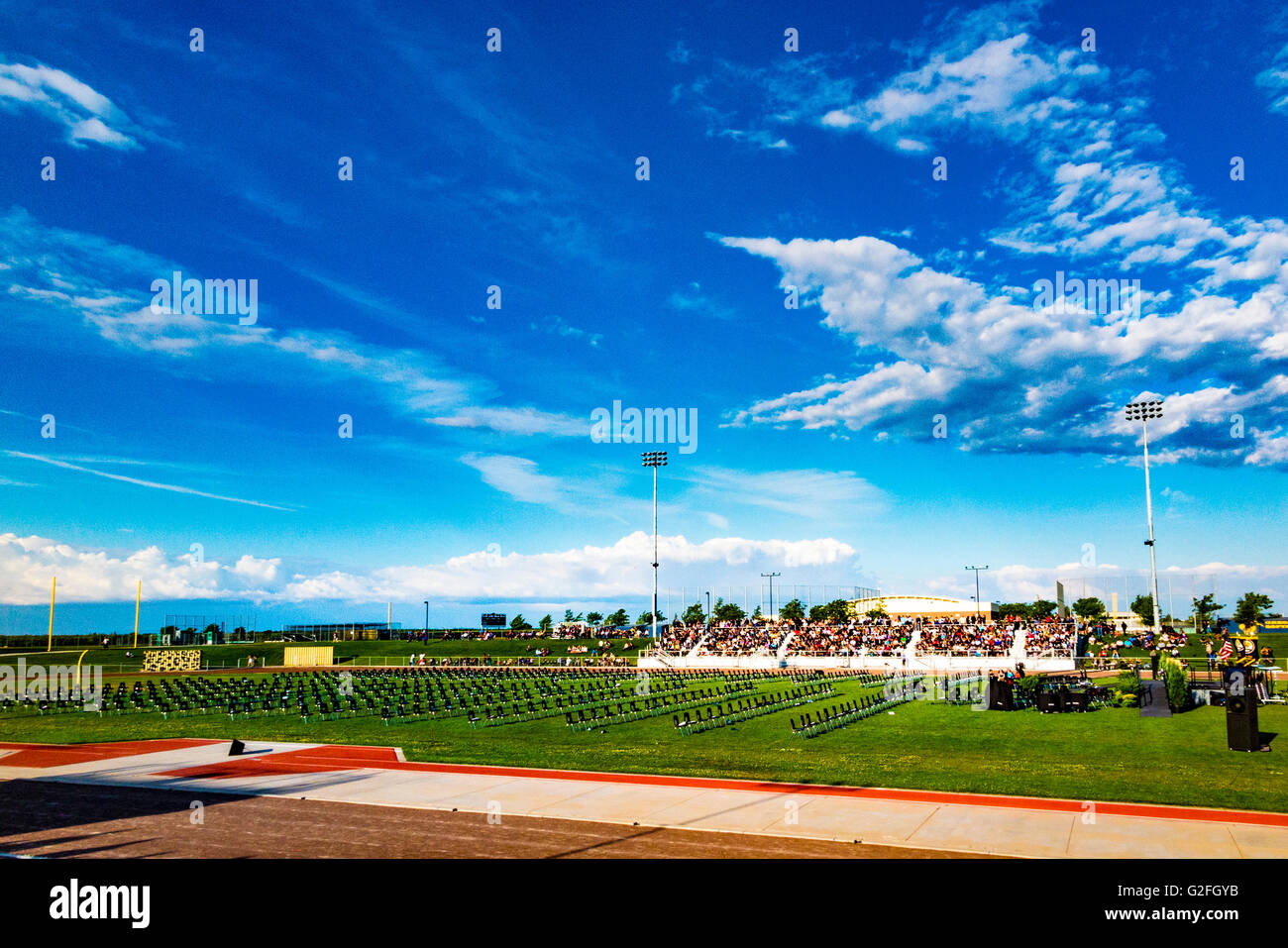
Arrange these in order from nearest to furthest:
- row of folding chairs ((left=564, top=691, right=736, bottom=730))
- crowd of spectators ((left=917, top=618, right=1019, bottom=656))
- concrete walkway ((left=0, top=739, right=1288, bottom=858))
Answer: concrete walkway ((left=0, top=739, right=1288, bottom=858))
row of folding chairs ((left=564, top=691, right=736, bottom=730))
crowd of spectators ((left=917, top=618, right=1019, bottom=656))

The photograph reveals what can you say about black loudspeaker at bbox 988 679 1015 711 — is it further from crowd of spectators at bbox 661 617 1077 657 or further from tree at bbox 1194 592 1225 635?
tree at bbox 1194 592 1225 635

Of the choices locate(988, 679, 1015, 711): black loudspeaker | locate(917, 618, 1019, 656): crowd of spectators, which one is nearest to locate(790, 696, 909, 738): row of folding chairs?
locate(988, 679, 1015, 711): black loudspeaker

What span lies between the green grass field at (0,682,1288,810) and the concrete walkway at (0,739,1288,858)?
1104 millimetres

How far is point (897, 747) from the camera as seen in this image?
2192 cm

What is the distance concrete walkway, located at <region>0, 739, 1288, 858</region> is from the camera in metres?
11.6

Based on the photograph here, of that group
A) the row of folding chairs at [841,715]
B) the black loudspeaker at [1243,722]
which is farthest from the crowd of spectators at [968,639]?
the black loudspeaker at [1243,722]

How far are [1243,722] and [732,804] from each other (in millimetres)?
14295

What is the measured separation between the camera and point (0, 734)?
27578mm

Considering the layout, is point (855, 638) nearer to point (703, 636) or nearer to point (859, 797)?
point (703, 636)

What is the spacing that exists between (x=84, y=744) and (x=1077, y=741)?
93.9 ft

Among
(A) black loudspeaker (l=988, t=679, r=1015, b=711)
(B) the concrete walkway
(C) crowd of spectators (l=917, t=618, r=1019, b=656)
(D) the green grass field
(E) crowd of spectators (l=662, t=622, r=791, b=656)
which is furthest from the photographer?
(E) crowd of spectators (l=662, t=622, r=791, b=656)

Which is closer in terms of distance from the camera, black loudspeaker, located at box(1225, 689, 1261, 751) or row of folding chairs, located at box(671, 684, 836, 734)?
black loudspeaker, located at box(1225, 689, 1261, 751)

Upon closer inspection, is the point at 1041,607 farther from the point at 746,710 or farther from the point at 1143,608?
the point at 746,710
